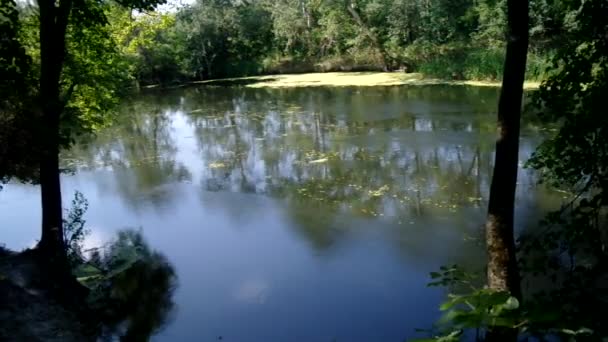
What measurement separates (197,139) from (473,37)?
15.4m

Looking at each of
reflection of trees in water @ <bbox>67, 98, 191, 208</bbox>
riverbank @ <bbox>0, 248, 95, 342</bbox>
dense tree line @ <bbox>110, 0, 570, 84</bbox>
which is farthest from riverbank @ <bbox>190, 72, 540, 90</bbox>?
riverbank @ <bbox>0, 248, 95, 342</bbox>

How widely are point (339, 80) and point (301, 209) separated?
1931 cm

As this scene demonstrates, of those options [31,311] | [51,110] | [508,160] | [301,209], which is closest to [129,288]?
[31,311]

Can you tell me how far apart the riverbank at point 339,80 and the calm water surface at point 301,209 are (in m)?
7.00

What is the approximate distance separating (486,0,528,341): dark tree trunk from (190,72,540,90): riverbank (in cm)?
1885

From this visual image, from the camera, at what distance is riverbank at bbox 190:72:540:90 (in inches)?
985

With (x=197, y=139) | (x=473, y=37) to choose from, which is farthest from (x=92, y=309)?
(x=473, y=37)

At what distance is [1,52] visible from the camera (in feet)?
12.0

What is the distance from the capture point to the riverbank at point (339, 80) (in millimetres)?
25016

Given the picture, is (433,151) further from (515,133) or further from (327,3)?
(327,3)

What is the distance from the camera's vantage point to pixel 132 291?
674 cm

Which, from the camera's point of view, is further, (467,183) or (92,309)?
(467,183)

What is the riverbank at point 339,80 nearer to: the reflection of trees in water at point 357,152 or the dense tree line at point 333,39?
the dense tree line at point 333,39

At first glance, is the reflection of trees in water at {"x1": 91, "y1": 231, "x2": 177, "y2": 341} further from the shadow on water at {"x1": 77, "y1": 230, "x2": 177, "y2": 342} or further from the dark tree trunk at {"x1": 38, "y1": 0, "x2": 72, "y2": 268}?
the dark tree trunk at {"x1": 38, "y1": 0, "x2": 72, "y2": 268}
